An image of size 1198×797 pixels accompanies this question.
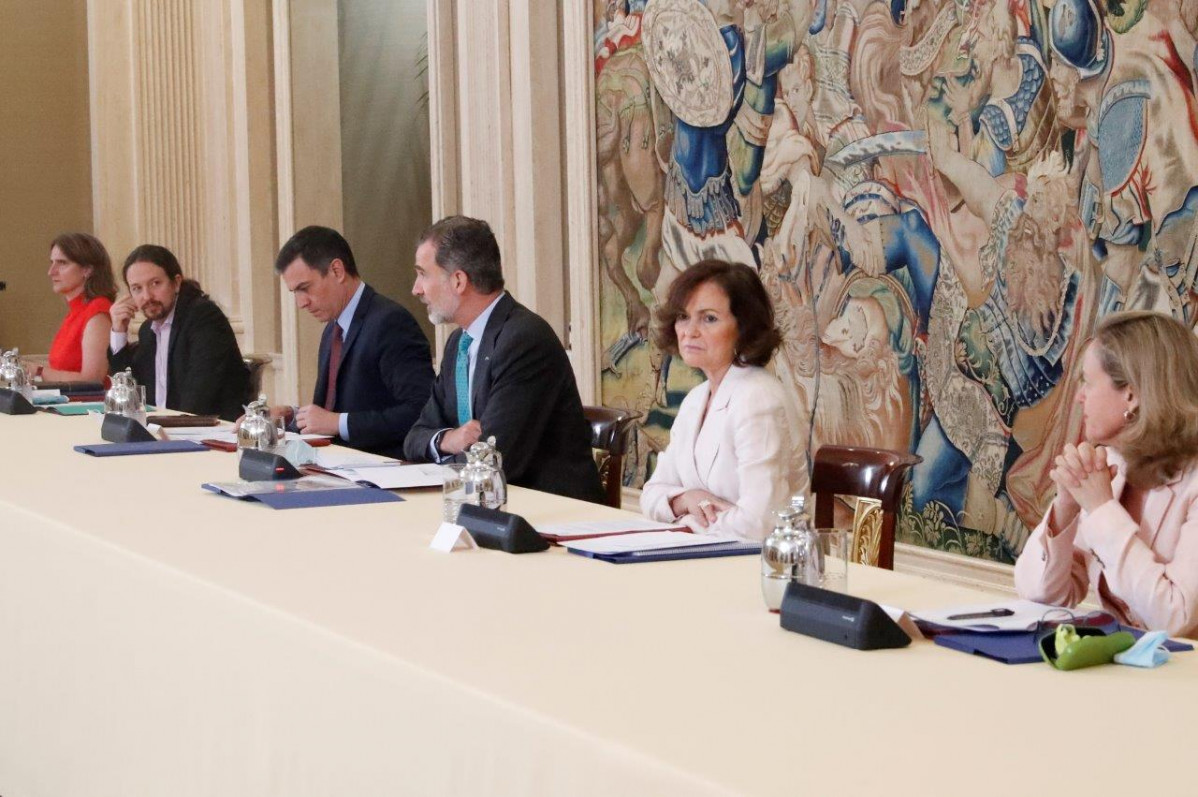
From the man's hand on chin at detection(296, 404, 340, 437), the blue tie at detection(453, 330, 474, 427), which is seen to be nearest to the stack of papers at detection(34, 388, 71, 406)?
the man's hand on chin at detection(296, 404, 340, 437)

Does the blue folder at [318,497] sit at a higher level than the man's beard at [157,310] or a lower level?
lower

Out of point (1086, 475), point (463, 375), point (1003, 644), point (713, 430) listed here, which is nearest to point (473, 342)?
point (463, 375)

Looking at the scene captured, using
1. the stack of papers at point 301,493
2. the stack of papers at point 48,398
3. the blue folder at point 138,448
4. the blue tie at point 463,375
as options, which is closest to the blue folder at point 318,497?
the stack of papers at point 301,493

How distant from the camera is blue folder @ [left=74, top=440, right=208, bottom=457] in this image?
14.8 ft

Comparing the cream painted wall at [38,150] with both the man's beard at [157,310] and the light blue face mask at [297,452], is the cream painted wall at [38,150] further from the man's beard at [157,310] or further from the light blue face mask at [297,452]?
the light blue face mask at [297,452]

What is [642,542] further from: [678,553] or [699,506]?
[699,506]

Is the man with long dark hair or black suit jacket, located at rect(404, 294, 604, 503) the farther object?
the man with long dark hair

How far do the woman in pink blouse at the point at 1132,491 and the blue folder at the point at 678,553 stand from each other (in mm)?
532

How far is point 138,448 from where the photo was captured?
459 cm

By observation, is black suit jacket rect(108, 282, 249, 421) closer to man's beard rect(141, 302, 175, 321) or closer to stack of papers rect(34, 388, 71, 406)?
man's beard rect(141, 302, 175, 321)

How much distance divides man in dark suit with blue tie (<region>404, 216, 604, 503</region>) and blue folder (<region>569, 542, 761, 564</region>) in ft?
5.04

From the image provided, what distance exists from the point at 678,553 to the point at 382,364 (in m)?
2.85

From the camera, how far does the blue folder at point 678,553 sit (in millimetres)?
2842

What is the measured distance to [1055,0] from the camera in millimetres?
4766
